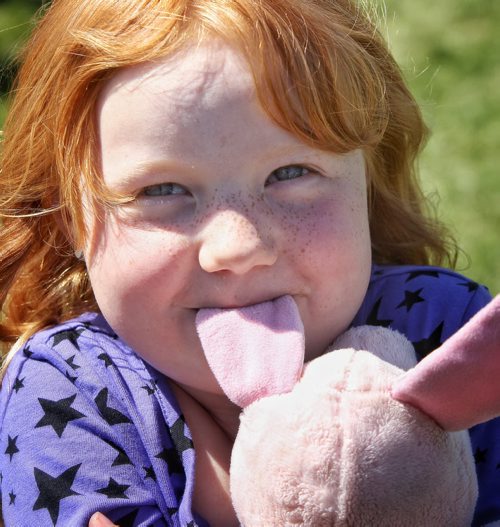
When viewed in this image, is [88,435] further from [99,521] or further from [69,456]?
[99,521]

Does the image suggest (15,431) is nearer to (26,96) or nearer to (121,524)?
(121,524)

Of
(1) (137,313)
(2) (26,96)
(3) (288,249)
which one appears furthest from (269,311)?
(2) (26,96)

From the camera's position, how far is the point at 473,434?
1605 mm

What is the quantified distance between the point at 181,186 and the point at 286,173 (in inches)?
6.2

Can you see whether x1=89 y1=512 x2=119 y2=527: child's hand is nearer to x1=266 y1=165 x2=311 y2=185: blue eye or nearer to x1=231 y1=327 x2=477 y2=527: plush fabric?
x1=231 y1=327 x2=477 y2=527: plush fabric

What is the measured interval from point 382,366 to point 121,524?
50 centimetres

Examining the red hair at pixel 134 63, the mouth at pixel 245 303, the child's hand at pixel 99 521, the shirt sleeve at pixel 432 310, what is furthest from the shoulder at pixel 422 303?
the child's hand at pixel 99 521

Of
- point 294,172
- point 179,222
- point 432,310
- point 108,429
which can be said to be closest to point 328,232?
point 294,172

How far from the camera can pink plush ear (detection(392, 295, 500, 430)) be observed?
1077mm

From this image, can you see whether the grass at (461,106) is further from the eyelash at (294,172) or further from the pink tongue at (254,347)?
the pink tongue at (254,347)

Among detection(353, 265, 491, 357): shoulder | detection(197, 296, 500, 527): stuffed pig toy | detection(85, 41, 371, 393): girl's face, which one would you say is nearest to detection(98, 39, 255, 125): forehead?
detection(85, 41, 371, 393): girl's face

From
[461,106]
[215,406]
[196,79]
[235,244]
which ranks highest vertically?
[196,79]

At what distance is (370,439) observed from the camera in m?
1.14

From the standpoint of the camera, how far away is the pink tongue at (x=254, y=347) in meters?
1.28
